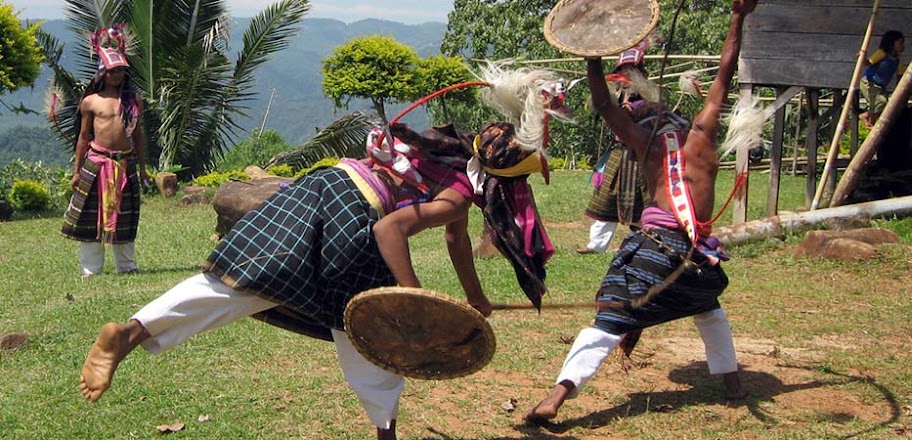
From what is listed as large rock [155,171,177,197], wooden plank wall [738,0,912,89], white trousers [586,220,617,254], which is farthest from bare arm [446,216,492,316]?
large rock [155,171,177,197]

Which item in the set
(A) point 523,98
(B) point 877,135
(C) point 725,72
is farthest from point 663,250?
(B) point 877,135

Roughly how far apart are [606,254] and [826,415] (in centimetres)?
473

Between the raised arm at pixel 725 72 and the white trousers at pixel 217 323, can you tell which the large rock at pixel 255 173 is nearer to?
the raised arm at pixel 725 72

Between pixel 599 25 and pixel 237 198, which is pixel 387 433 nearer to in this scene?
pixel 599 25

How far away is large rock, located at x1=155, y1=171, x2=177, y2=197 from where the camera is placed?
16.4m

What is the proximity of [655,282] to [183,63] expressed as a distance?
1554 cm

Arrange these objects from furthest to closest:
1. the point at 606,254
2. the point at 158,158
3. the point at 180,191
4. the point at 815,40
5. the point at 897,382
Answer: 1. the point at 158,158
2. the point at 180,191
3. the point at 815,40
4. the point at 606,254
5. the point at 897,382

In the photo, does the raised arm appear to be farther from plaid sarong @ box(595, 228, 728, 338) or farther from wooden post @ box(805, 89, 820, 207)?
wooden post @ box(805, 89, 820, 207)

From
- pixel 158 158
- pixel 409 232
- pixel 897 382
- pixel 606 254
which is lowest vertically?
pixel 158 158

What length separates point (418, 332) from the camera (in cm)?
457

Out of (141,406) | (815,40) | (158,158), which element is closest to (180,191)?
(158,158)

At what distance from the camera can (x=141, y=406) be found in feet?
18.1

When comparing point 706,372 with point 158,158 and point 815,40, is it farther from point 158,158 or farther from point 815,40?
point 158,158

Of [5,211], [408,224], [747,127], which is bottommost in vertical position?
[5,211]
